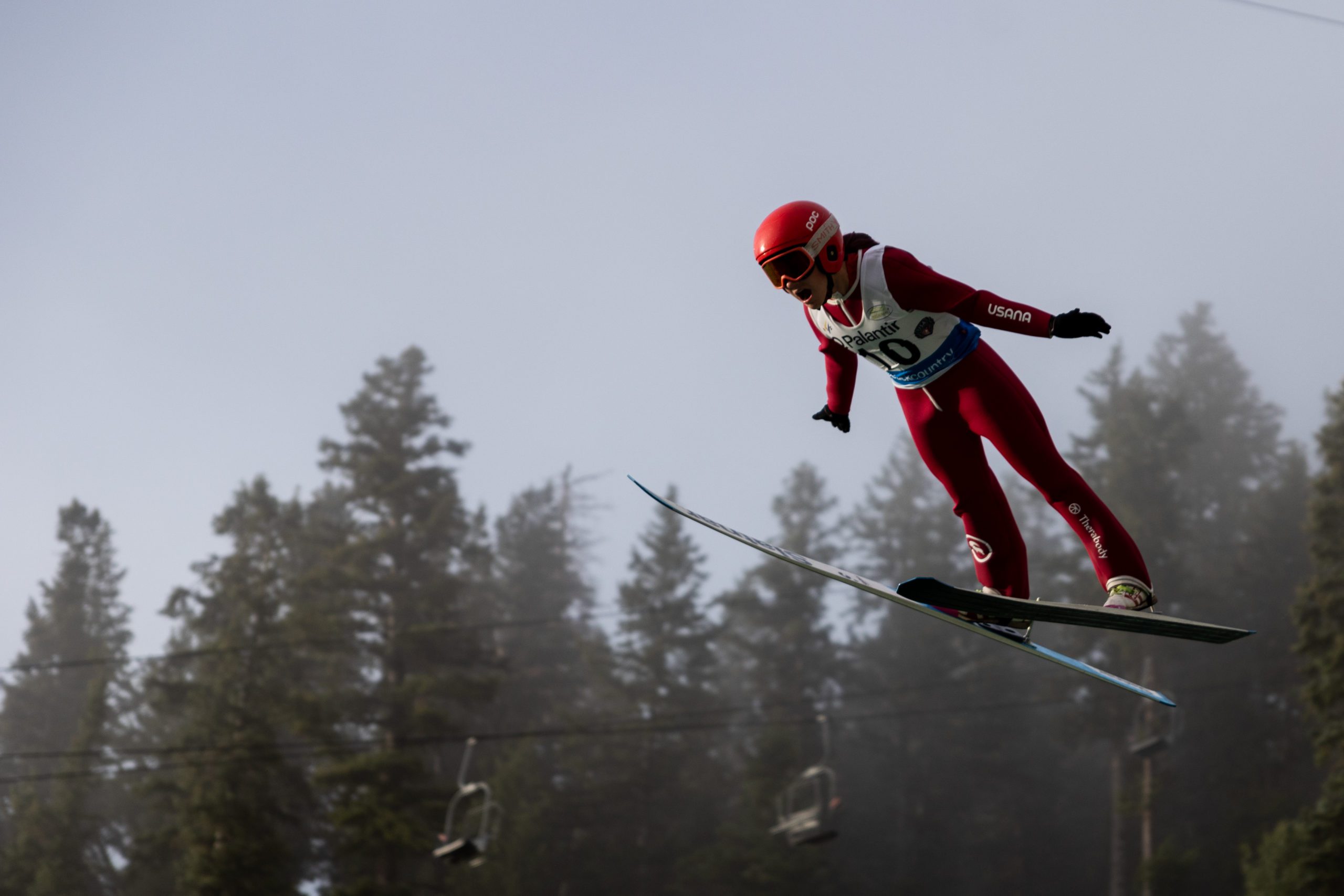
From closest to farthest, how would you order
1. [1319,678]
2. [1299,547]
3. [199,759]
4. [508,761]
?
[1319,678]
[199,759]
[508,761]
[1299,547]

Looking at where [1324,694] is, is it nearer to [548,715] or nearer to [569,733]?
[569,733]

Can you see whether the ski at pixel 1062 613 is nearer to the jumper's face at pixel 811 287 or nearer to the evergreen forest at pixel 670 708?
the jumper's face at pixel 811 287

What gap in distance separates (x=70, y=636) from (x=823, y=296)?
5758 cm

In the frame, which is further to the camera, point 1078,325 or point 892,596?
point 892,596

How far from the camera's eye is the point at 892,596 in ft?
16.3

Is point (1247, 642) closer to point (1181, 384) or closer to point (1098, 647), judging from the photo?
point (1098, 647)

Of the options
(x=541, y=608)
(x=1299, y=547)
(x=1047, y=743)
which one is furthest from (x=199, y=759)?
(x=1299, y=547)

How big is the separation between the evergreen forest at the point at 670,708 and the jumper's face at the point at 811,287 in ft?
62.3

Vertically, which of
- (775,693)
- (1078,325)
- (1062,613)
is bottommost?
(1062,613)

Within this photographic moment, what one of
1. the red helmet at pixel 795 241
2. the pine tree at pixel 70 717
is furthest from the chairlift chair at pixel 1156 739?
the pine tree at pixel 70 717

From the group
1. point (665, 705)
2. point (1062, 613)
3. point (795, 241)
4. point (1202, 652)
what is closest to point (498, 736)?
point (665, 705)

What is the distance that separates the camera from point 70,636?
53.8 metres

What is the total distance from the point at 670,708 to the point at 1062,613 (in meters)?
37.6

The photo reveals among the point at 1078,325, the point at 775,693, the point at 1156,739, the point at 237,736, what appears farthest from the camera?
the point at 775,693
